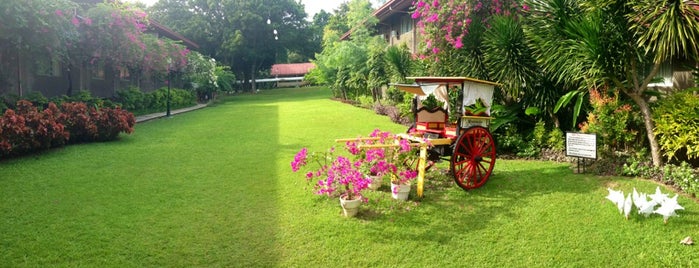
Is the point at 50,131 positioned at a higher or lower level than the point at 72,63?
lower

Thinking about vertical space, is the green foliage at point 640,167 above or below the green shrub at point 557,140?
below

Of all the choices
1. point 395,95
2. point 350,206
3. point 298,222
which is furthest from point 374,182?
point 395,95

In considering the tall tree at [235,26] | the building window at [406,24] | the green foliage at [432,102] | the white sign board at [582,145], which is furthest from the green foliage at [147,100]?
the tall tree at [235,26]

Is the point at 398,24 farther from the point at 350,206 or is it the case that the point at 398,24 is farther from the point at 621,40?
the point at 350,206

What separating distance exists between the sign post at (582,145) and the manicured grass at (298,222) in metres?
0.35

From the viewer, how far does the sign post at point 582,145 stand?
5918mm

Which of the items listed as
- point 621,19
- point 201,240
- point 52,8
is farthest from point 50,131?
point 621,19

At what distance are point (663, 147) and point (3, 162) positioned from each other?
961 centimetres

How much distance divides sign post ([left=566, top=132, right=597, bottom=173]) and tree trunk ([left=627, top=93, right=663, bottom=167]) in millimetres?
746

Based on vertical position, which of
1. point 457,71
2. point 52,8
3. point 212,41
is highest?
point 212,41

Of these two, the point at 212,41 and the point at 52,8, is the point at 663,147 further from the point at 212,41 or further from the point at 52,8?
the point at 212,41

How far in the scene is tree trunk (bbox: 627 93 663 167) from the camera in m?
5.89

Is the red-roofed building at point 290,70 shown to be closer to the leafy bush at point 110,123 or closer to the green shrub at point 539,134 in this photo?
the leafy bush at point 110,123

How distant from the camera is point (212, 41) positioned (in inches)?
1663
